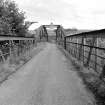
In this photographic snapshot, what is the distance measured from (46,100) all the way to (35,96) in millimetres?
547

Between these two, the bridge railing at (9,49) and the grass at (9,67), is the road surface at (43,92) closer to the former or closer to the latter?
the grass at (9,67)

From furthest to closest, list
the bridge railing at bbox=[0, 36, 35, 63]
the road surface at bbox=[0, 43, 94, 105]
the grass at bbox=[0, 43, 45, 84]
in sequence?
the bridge railing at bbox=[0, 36, 35, 63] → the grass at bbox=[0, 43, 45, 84] → the road surface at bbox=[0, 43, 94, 105]

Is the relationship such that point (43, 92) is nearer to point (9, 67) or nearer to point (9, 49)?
point (9, 67)

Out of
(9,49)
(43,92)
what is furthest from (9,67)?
(43,92)

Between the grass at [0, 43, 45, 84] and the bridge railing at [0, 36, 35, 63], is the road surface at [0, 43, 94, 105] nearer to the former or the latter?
the grass at [0, 43, 45, 84]

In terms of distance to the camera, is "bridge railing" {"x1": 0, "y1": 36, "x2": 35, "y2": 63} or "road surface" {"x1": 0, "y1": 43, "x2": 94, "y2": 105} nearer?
"road surface" {"x1": 0, "y1": 43, "x2": 94, "y2": 105}

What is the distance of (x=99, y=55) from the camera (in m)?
7.96

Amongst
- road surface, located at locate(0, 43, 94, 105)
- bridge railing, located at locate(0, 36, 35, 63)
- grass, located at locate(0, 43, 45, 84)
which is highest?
bridge railing, located at locate(0, 36, 35, 63)

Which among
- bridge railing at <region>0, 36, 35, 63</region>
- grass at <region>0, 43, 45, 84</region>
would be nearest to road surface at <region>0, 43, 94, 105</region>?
grass at <region>0, 43, 45, 84</region>

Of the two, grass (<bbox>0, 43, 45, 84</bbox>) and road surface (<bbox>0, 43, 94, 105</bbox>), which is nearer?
road surface (<bbox>0, 43, 94, 105</bbox>)

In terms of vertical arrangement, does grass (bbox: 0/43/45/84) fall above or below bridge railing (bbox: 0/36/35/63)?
below

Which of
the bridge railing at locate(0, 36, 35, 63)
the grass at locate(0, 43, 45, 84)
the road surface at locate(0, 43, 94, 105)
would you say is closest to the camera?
the road surface at locate(0, 43, 94, 105)

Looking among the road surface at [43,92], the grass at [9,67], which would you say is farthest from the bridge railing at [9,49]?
the road surface at [43,92]

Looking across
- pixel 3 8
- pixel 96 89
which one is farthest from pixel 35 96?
pixel 3 8
